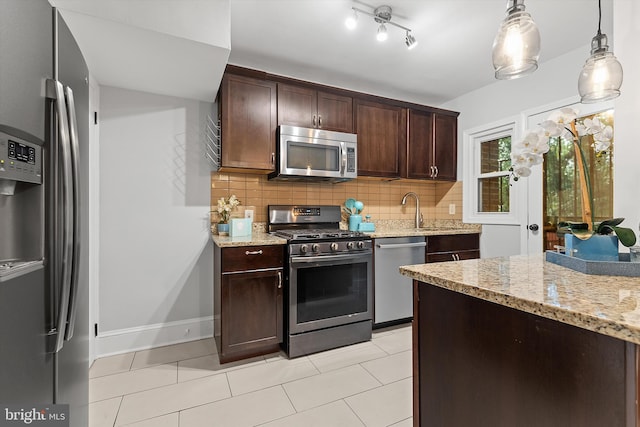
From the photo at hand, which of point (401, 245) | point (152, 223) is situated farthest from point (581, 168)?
point (152, 223)

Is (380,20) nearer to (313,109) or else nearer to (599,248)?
(313,109)

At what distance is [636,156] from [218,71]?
8.19 ft

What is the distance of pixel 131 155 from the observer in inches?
98.4

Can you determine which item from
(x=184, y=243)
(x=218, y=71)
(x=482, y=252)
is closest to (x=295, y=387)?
(x=184, y=243)

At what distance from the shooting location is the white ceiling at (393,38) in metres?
2.07

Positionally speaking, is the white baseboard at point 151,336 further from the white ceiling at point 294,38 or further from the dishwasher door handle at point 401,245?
the white ceiling at point 294,38

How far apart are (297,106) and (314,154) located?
472mm

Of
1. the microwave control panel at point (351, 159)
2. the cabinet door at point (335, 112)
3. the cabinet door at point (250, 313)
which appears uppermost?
the cabinet door at point (335, 112)

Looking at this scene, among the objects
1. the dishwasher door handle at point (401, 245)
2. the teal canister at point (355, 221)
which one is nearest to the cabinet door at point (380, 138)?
the teal canister at point (355, 221)

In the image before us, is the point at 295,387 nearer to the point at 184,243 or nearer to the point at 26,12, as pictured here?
the point at 184,243

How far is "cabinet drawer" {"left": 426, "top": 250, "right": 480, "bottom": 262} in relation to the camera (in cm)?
304

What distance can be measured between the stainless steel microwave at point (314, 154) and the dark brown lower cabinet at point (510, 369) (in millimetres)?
1800

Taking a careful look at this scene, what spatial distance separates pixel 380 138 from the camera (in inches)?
125

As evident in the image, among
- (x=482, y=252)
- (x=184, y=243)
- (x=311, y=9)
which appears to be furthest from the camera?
(x=482, y=252)
